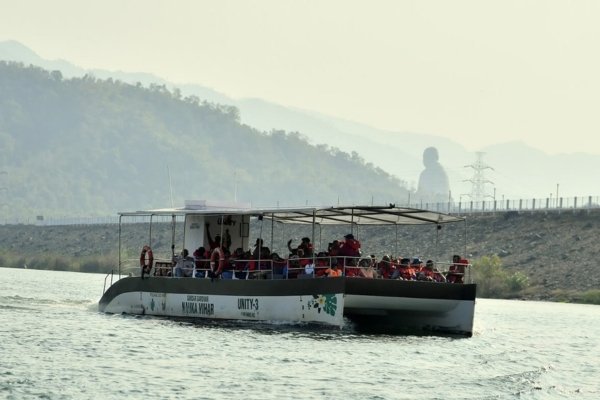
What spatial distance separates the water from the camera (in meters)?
31.6

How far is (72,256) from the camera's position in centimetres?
15338

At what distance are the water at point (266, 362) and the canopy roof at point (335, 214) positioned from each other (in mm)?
3787

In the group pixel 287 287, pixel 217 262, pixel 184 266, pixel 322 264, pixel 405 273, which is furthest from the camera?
pixel 184 266

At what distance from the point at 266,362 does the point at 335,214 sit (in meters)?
12.0

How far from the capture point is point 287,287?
43469mm

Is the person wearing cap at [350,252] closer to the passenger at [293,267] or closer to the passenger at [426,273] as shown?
the passenger at [293,267]

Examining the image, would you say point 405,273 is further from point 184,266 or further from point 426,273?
point 184,266

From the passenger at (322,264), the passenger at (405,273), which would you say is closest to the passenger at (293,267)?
the passenger at (322,264)

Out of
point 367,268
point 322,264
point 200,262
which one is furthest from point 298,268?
point 200,262

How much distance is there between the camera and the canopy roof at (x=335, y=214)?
44656 mm

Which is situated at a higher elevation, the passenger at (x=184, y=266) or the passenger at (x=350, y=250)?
the passenger at (x=350, y=250)

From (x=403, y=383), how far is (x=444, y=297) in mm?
10449

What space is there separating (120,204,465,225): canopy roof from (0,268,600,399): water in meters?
3.79

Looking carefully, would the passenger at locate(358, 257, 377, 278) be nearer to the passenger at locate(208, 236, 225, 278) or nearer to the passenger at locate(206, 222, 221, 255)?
the passenger at locate(208, 236, 225, 278)
